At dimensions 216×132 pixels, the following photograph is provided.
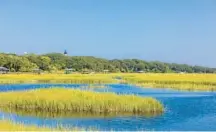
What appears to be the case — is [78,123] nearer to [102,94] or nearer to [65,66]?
[102,94]

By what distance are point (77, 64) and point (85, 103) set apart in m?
117

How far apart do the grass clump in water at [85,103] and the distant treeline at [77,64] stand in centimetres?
7689

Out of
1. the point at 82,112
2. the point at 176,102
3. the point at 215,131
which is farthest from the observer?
the point at 176,102

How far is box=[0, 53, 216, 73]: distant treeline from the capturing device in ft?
344

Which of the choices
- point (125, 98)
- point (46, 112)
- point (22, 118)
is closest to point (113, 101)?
point (125, 98)

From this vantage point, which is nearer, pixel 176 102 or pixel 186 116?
pixel 186 116

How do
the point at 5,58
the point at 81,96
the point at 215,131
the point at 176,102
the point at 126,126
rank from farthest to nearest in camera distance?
the point at 5,58
the point at 176,102
the point at 81,96
the point at 126,126
the point at 215,131

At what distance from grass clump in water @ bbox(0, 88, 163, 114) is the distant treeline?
76890 millimetres

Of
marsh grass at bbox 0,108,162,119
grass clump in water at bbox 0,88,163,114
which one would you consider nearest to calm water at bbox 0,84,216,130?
marsh grass at bbox 0,108,162,119

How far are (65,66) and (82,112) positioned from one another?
4570 inches

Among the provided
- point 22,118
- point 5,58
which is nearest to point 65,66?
point 5,58

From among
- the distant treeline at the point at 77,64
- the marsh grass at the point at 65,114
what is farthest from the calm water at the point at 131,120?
A: the distant treeline at the point at 77,64

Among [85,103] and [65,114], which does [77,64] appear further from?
[65,114]

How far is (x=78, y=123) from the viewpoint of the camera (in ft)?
71.7
